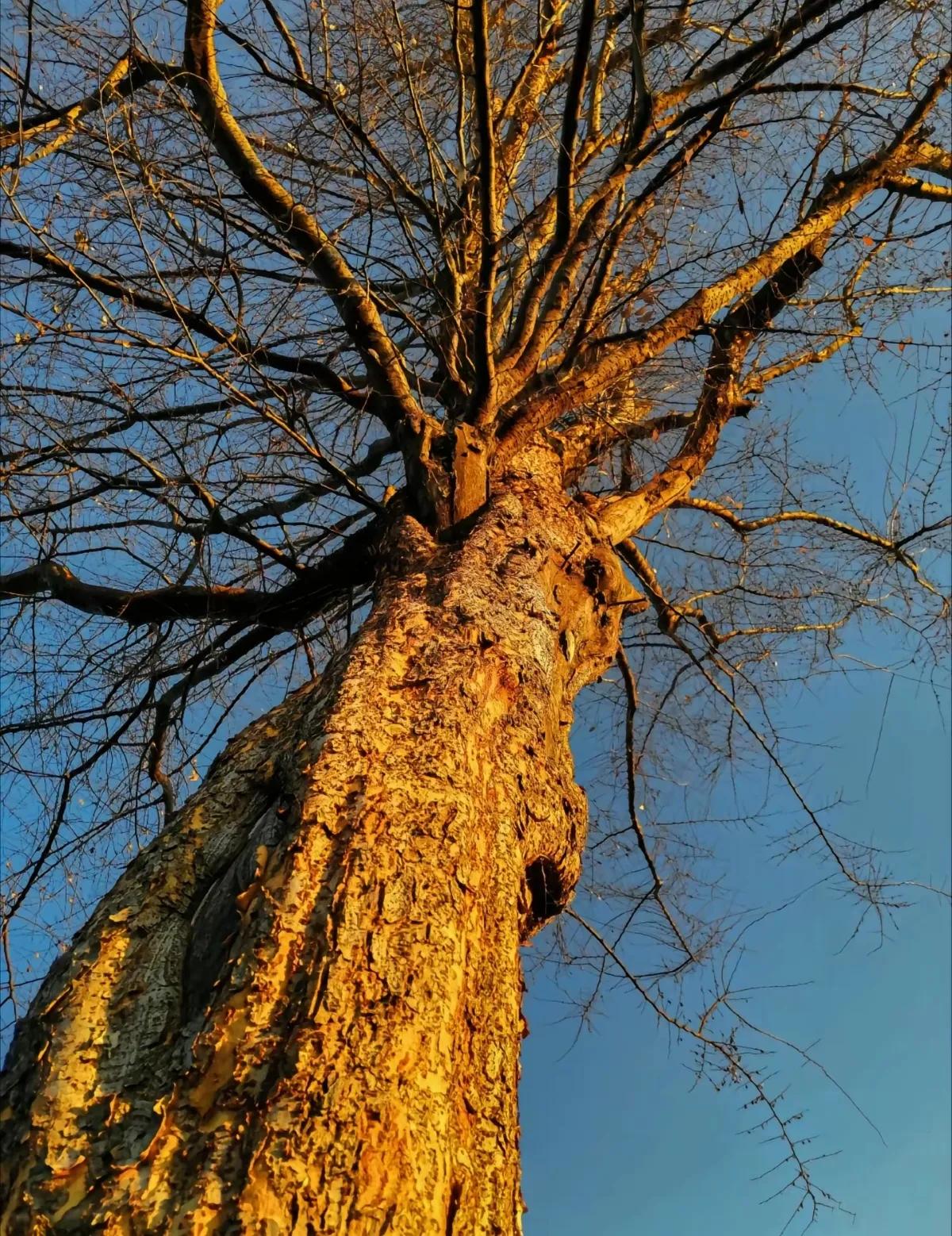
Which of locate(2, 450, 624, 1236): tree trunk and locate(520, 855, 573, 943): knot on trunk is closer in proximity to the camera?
locate(2, 450, 624, 1236): tree trunk

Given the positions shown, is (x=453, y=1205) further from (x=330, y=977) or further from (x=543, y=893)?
(x=543, y=893)

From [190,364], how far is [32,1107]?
1.99 metres

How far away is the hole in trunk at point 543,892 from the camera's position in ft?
6.31

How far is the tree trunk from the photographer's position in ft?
3.49

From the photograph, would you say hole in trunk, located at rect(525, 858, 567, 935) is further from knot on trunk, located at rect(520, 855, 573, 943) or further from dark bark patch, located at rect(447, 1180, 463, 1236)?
dark bark patch, located at rect(447, 1180, 463, 1236)

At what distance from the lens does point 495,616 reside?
2090 mm

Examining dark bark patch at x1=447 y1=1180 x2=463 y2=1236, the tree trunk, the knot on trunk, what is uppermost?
the knot on trunk

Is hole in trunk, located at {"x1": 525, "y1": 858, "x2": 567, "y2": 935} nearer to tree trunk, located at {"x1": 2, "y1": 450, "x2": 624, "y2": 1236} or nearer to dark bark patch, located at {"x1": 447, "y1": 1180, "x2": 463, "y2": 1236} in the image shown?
tree trunk, located at {"x1": 2, "y1": 450, "x2": 624, "y2": 1236}

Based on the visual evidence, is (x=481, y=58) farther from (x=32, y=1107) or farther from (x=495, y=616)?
(x=32, y=1107)

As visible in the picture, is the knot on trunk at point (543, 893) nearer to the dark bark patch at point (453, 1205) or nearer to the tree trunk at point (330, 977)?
the tree trunk at point (330, 977)

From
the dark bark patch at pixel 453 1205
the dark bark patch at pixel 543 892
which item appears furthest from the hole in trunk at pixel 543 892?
the dark bark patch at pixel 453 1205

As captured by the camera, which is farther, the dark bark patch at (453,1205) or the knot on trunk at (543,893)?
the knot on trunk at (543,893)

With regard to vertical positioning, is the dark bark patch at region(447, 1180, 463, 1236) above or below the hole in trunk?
below

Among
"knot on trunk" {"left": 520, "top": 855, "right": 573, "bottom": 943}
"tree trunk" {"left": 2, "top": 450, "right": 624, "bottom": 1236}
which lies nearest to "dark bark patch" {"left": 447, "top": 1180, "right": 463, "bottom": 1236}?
"tree trunk" {"left": 2, "top": 450, "right": 624, "bottom": 1236}
